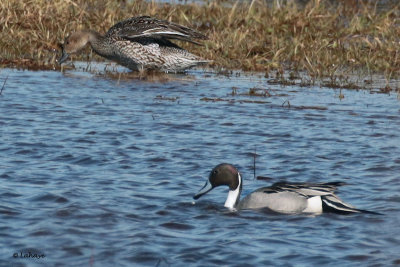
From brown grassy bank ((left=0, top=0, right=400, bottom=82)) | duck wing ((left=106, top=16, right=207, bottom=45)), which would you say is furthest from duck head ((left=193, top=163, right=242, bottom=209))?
duck wing ((left=106, top=16, right=207, bottom=45))

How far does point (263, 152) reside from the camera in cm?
863

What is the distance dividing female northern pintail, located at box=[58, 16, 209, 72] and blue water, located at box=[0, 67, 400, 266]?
50 centimetres

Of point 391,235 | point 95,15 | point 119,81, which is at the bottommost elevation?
point 391,235

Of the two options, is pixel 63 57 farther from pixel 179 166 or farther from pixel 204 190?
pixel 204 190

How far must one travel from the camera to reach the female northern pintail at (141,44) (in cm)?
1306

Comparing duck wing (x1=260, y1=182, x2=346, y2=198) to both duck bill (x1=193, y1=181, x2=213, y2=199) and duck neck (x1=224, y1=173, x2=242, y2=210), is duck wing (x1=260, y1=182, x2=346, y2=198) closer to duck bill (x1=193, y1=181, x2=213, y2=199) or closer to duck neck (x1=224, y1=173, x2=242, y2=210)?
duck neck (x1=224, y1=173, x2=242, y2=210)

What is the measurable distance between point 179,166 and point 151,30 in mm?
5319

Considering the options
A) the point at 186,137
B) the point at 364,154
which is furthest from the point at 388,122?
the point at 186,137

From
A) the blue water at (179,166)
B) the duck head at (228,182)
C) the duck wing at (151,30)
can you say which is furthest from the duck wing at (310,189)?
the duck wing at (151,30)

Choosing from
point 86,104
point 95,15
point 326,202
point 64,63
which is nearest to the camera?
point 326,202

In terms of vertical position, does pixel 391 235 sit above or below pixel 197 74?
below

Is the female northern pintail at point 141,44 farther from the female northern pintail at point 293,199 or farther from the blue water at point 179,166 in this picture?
the female northern pintail at point 293,199

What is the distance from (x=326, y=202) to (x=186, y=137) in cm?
267

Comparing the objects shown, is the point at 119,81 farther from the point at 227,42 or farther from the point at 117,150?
the point at 117,150
